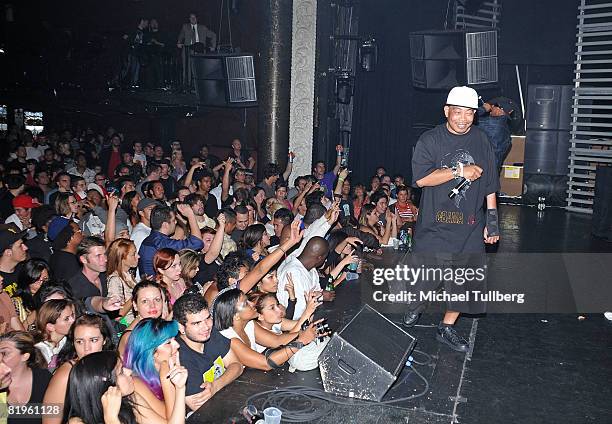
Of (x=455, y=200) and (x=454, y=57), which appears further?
(x=454, y=57)

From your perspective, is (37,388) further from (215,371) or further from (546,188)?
(546,188)

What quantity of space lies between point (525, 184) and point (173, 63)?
7.59 meters

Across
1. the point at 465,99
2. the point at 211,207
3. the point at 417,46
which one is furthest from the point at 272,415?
the point at 417,46

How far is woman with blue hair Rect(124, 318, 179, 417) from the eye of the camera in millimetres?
3088

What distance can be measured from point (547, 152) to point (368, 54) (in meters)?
4.10

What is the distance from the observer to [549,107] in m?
12.4

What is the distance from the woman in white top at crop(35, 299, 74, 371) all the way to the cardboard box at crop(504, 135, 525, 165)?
10.8 m

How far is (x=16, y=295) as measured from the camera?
4.27 meters

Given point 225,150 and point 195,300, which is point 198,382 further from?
point 225,150

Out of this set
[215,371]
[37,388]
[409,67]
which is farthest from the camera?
[409,67]

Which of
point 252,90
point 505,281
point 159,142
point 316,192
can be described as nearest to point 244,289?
point 505,281

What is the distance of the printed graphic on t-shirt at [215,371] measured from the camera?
3.63 meters

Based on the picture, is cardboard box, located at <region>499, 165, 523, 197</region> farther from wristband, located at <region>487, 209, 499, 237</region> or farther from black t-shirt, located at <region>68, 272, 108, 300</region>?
black t-shirt, located at <region>68, 272, 108, 300</region>

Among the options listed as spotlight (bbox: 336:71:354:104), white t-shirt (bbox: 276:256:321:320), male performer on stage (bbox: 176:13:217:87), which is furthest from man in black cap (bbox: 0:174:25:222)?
male performer on stage (bbox: 176:13:217:87)
